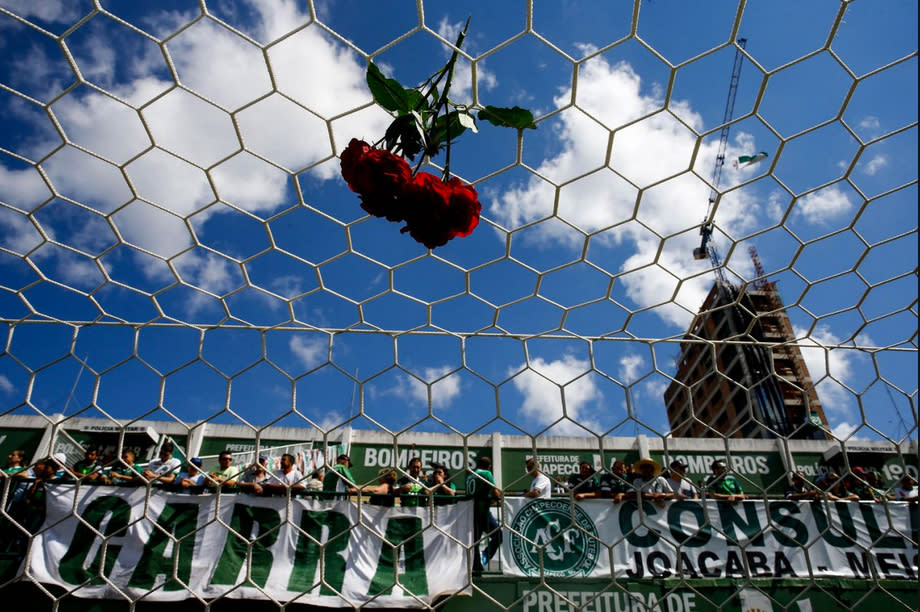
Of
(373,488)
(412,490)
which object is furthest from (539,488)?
(373,488)

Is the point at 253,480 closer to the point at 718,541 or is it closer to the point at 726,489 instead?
the point at 718,541

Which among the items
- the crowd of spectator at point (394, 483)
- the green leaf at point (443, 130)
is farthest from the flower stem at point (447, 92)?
the crowd of spectator at point (394, 483)

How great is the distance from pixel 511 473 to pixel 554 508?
6.54m

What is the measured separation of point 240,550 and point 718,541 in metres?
2.89

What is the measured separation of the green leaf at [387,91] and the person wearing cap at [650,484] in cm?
221

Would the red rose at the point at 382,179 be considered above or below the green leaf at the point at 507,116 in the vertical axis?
below

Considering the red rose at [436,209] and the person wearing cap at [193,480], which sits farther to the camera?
the person wearing cap at [193,480]

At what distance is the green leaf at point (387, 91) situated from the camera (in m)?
1.77

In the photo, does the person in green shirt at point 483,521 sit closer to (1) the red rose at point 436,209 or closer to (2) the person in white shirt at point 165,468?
(2) the person in white shirt at point 165,468

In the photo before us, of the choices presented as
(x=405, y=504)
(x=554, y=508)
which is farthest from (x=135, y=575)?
(x=554, y=508)

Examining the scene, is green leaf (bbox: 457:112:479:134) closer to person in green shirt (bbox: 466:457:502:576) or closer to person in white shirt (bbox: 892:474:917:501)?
person in green shirt (bbox: 466:457:502:576)

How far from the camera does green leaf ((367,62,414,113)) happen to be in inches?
69.8

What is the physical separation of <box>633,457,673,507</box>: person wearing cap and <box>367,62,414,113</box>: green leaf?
221cm

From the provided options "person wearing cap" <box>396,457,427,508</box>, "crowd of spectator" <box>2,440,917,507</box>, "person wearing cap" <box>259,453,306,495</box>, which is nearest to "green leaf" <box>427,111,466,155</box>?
"crowd of spectator" <box>2,440,917,507</box>
